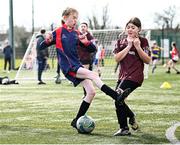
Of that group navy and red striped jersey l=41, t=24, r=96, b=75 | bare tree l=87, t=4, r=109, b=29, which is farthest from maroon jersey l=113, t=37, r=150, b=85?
bare tree l=87, t=4, r=109, b=29

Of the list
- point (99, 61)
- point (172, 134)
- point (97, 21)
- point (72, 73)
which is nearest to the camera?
point (172, 134)

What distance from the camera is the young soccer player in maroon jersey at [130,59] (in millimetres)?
7715

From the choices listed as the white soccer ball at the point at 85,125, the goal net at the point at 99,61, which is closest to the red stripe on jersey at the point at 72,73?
the white soccer ball at the point at 85,125

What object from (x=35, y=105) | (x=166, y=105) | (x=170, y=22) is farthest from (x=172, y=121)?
(x=170, y=22)

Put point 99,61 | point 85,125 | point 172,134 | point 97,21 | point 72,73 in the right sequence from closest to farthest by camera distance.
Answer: point 172,134 < point 85,125 < point 72,73 < point 99,61 < point 97,21

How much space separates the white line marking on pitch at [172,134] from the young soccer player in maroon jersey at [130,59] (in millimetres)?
594

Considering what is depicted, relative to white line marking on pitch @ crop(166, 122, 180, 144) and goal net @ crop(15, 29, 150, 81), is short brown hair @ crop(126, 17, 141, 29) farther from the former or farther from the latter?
goal net @ crop(15, 29, 150, 81)

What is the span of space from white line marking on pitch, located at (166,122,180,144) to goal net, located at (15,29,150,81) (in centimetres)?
1571

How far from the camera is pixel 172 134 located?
7.68 metres

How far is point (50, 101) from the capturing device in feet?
44.1

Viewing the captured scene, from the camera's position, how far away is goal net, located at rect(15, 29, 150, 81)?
2509cm

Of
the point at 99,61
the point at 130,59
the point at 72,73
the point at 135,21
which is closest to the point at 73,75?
the point at 72,73

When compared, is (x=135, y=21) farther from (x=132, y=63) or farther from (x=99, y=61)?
(x=99, y=61)

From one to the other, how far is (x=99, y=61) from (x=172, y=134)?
19.2 metres
